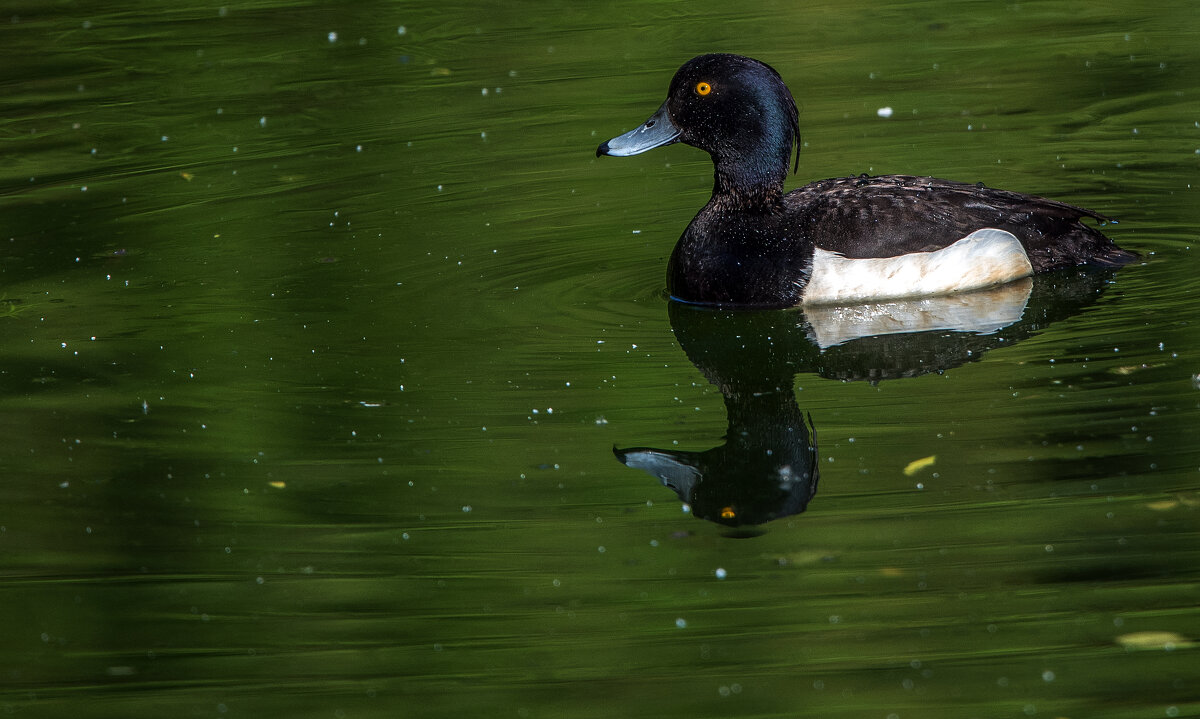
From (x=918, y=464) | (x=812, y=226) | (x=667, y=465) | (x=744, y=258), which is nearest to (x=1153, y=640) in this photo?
A: (x=918, y=464)

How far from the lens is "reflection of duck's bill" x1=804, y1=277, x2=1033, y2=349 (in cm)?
797

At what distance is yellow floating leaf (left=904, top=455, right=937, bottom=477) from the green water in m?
0.02

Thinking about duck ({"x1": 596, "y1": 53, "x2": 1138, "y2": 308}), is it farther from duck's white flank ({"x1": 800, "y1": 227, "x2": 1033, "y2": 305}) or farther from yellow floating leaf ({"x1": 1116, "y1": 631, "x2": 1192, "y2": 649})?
yellow floating leaf ({"x1": 1116, "y1": 631, "x2": 1192, "y2": 649})

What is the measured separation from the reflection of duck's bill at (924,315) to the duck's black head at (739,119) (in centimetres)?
87

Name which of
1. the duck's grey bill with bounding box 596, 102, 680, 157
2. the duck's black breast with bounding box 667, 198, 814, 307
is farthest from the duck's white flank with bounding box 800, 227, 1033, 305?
the duck's grey bill with bounding box 596, 102, 680, 157

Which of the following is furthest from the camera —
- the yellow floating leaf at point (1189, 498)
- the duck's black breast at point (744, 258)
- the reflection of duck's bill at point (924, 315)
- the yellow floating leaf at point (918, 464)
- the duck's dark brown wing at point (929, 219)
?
the duck's black breast at point (744, 258)

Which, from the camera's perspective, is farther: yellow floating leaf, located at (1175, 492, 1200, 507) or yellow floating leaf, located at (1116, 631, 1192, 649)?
yellow floating leaf, located at (1175, 492, 1200, 507)

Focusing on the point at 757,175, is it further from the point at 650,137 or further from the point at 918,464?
the point at 918,464

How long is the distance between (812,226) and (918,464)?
227 centimetres

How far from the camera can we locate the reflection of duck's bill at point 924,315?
26.2 feet

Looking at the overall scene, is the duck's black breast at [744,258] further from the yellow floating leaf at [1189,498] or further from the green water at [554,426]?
the yellow floating leaf at [1189,498]

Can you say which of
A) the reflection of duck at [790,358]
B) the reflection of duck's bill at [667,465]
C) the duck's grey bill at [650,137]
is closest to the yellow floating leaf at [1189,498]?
the reflection of duck at [790,358]

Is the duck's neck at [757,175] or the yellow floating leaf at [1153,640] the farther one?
the duck's neck at [757,175]

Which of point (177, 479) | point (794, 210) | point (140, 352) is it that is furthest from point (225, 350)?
point (794, 210)
